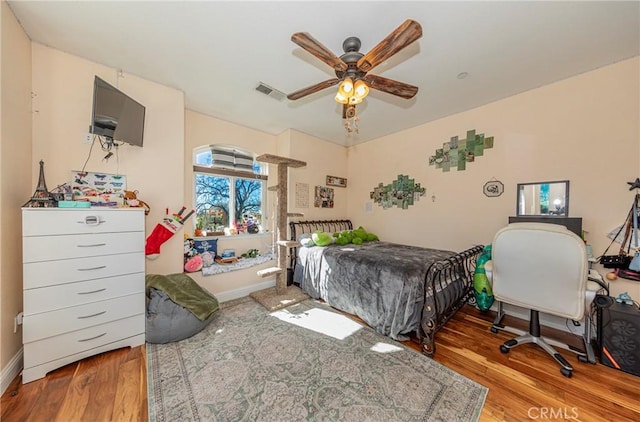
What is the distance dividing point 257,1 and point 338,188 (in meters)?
3.48

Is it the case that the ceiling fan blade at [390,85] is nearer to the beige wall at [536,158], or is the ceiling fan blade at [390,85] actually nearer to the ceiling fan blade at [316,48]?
the ceiling fan blade at [316,48]

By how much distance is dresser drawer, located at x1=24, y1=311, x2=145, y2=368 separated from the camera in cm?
160

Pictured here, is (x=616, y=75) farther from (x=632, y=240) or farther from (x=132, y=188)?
(x=132, y=188)

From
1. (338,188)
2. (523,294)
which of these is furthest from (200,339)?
(338,188)

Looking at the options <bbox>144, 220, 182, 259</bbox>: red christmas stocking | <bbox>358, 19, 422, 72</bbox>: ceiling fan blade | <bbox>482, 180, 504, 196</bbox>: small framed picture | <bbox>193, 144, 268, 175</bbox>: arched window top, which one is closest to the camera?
<bbox>358, 19, 422, 72</bbox>: ceiling fan blade

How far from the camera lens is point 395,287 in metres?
2.19

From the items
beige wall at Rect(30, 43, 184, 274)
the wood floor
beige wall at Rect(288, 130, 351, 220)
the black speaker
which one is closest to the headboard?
beige wall at Rect(288, 130, 351, 220)

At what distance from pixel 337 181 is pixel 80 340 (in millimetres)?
4126

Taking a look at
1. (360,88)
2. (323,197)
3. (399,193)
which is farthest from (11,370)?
(399,193)

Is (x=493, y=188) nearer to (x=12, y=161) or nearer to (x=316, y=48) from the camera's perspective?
(x=316, y=48)

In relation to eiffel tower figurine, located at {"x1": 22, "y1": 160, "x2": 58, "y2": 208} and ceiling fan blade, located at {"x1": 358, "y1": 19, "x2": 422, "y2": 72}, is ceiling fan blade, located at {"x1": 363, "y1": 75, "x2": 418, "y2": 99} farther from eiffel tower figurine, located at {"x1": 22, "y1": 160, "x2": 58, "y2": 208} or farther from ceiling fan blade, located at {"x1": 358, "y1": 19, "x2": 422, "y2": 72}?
eiffel tower figurine, located at {"x1": 22, "y1": 160, "x2": 58, "y2": 208}

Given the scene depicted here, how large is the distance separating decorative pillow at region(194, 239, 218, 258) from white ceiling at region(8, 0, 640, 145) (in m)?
2.06

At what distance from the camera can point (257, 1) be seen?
5.04 ft

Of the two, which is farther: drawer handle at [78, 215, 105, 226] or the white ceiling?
drawer handle at [78, 215, 105, 226]
